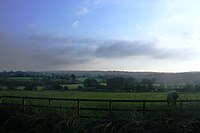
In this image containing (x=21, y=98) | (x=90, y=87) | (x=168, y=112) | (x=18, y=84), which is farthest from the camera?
(x=90, y=87)

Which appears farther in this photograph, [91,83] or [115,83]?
[91,83]

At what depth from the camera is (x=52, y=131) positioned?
11.9m

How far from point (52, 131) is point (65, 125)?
481 mm

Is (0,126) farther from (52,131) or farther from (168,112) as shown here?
(168,112)

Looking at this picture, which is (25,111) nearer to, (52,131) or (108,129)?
(52,131)

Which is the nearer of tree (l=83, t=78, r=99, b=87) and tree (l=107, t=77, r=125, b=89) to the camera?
tree (l=107, t=77, r=125, b=89)

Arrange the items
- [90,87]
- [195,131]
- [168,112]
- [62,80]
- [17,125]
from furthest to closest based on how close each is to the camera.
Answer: [62,80]
[90,87]
[17,125]
[168,112]
[195,131]

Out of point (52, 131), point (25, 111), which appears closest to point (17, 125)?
point (25, 111)

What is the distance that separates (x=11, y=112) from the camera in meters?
14.0

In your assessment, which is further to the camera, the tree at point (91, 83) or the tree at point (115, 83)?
the tree at point (91, 83)

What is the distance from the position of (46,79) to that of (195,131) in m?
49.9

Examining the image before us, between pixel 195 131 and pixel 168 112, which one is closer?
pixel 195 131

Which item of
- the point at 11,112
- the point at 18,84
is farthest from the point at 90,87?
the point at 11,112

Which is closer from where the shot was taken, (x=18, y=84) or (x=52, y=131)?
(x=52, y=131)
